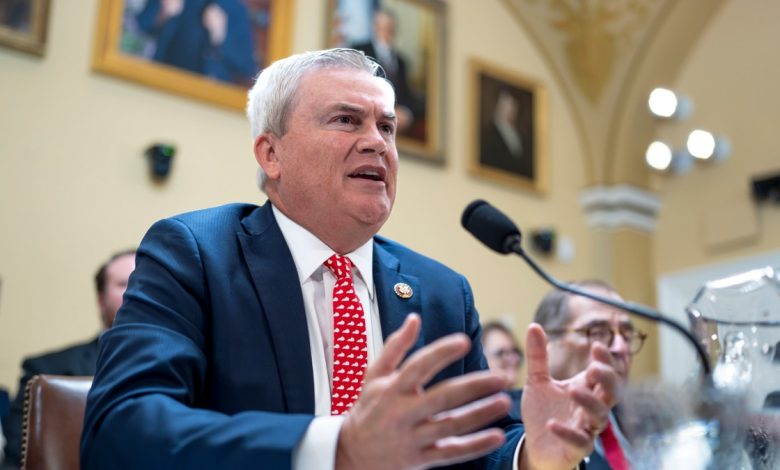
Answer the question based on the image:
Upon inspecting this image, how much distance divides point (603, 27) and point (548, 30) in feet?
1.71

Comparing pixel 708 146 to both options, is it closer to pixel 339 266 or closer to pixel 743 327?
pixel 339 266

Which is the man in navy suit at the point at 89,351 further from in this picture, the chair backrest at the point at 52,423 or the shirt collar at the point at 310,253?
the shirt collar at the point at 310,253

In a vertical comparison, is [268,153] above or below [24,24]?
below

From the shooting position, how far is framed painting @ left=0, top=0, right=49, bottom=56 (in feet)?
19.2

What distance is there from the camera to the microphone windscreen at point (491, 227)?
1.95 m

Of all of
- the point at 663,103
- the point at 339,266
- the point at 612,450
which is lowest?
the point at 612,450

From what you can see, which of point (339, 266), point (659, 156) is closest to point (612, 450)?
point (339, 266)

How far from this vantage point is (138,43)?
6.43 metres

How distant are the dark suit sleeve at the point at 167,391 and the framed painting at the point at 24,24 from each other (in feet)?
14.2

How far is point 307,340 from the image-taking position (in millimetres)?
2008

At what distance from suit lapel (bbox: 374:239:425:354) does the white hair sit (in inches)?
16.4

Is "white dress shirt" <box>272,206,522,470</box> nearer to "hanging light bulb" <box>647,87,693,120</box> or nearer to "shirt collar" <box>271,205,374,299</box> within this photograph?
"shirt collar" <box>271,205,374,299</box>

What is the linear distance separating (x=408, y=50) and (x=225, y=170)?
7.02ft

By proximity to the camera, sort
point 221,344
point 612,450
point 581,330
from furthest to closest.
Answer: point 581,330 < point 612,450 < point 221,344
